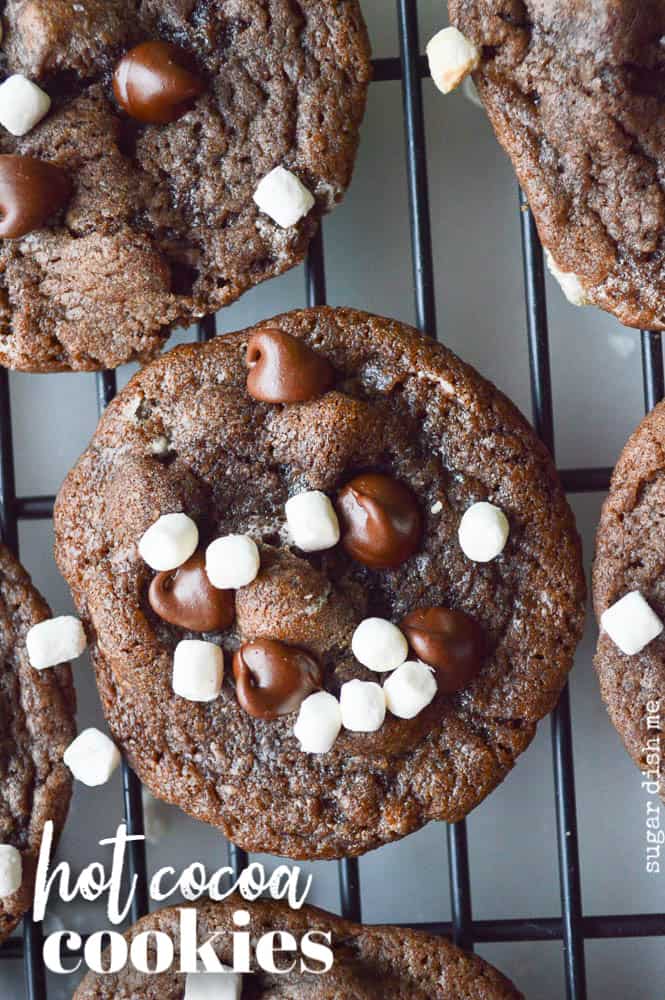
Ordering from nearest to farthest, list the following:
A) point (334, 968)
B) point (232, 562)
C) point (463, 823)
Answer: point (232, 562) < point (334, 968) < point (463, 823)

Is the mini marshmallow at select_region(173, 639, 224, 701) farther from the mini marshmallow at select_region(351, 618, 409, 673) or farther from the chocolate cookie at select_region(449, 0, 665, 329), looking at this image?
the chocolate cookie at select_region(449, 0, 665, 329)

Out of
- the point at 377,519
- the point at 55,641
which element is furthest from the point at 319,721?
the point at 55,641

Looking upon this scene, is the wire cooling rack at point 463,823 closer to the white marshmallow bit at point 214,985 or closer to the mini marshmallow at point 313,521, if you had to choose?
the white marshmallow bit at point 214,985

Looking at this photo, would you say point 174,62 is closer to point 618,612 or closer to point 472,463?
point 472,463

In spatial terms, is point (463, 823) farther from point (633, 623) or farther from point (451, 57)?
point (451, 57)

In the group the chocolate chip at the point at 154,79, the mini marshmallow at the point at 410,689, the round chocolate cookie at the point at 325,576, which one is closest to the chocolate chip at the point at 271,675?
the round chocolate cookie at the point at 325,576

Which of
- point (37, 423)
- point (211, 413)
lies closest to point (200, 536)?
point (211, 413)

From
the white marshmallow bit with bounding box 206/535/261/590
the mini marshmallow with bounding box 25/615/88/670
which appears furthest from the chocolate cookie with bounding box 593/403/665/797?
the mini marshmallow with bounding box 25/615/88/670

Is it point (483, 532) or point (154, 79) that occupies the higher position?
point (154, 79)
